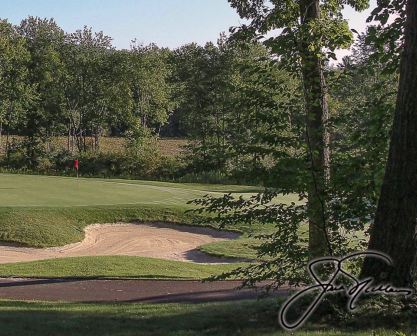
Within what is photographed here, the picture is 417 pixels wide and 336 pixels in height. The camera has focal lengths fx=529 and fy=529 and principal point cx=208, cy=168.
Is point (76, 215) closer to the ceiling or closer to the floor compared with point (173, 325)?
closer to the ceiling

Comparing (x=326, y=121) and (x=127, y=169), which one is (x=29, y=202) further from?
(x=127, y=169)

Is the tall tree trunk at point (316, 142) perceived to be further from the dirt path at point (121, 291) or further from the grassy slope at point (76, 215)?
the grassy slope at point (76, 215)

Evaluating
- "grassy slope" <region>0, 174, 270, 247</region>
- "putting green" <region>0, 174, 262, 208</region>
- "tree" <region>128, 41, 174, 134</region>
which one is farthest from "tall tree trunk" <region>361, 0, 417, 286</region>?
"tree" <region>128, 41, 174, 134</region>

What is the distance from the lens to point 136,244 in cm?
2017

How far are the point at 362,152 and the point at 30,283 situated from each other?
10301mm

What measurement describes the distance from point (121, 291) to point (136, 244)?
6759 mm

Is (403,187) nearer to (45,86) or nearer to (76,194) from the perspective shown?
(76,194)

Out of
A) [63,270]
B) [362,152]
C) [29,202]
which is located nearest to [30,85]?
[29,202]

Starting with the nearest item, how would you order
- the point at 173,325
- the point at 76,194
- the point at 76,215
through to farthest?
the point at 173,325 < the point at 76,215 < the point at 76,194

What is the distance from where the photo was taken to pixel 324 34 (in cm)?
798

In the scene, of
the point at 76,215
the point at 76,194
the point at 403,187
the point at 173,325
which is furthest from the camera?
the point at 76,194

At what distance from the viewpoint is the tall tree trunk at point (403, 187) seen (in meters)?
5.60

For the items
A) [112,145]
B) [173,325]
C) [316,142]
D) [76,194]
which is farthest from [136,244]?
[112,145]

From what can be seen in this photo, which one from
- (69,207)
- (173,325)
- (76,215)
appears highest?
(69,207)
